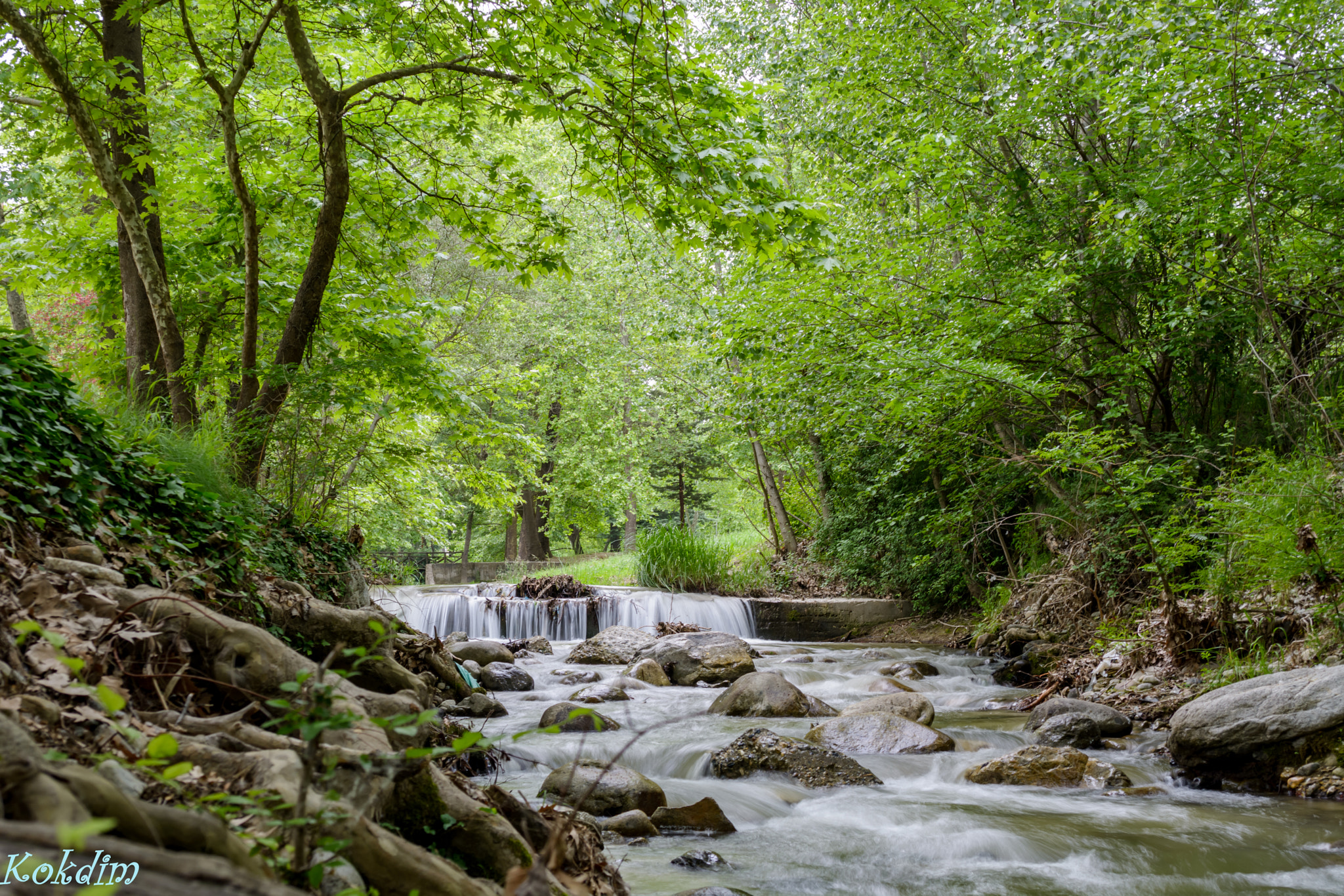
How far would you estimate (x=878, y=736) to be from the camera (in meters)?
6.58

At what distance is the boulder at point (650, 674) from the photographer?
31.5ft

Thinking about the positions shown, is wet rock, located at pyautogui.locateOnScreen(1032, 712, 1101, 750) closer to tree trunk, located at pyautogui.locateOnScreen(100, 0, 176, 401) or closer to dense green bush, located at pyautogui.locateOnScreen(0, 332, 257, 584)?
dense green bush, located at pyautogui.locateOnScreen(0, 332, 257, 584)

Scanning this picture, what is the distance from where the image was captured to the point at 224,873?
129 centimetres

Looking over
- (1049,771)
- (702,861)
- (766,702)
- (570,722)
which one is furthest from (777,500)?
(702,861)

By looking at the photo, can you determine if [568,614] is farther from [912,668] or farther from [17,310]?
[17,310]

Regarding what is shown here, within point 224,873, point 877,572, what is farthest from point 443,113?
point 877,572

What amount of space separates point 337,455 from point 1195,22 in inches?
329

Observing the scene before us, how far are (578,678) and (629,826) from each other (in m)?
5.25

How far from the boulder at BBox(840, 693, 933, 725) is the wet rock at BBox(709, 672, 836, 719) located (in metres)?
0.53

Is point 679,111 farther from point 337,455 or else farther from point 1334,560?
point 1334,560

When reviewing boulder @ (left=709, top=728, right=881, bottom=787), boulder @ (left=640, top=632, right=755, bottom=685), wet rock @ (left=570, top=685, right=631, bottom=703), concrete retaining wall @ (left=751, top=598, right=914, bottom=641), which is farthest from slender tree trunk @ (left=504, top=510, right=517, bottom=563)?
boulder @ (left=709, top=728, right=881, bottom=787)

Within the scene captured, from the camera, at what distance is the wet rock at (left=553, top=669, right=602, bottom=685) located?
9.49 meters

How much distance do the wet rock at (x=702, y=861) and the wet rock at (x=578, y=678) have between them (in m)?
5.23

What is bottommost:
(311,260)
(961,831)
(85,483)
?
(961,831)
